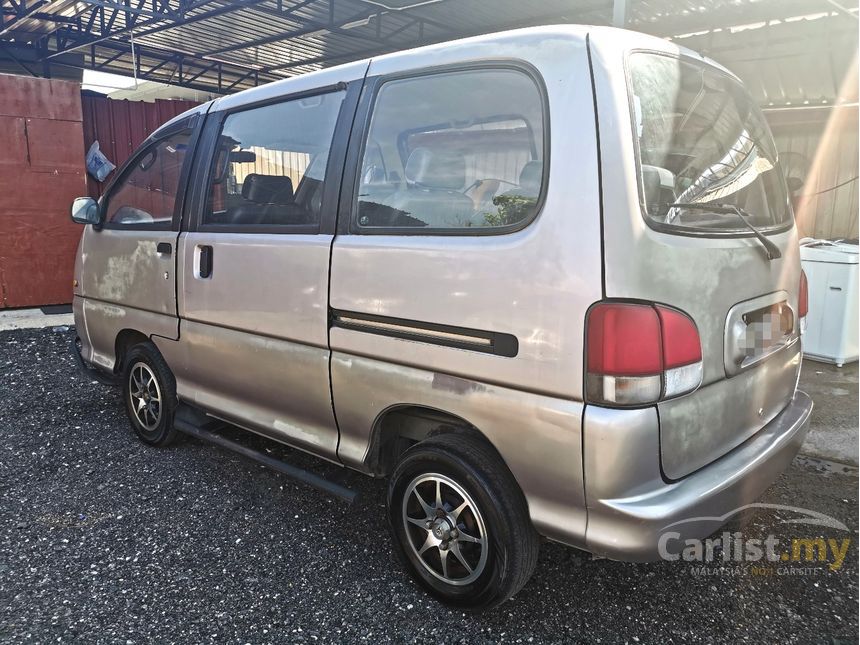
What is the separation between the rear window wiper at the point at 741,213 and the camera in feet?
6.59

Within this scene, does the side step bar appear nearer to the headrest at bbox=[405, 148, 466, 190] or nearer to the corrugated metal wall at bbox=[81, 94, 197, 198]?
the headrest at bbox=[405, 148, 466, 190]

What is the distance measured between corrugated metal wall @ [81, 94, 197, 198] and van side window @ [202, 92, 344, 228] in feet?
22.0

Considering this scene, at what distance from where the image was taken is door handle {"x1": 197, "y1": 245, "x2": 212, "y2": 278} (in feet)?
10.3

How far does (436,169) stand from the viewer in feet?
7.54

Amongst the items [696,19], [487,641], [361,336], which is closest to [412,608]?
[487,641]

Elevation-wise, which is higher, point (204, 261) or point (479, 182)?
point (479, 182)

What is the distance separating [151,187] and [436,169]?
2.23 metres

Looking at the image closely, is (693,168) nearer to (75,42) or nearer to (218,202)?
(218,202)

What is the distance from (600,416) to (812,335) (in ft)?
15.8

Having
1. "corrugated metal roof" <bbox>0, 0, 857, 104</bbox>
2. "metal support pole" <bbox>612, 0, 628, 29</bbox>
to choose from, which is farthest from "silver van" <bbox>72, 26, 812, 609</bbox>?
"corrugated metal roof" <bbox>0, 0, 857, 104</bbox>

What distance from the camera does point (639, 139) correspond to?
1904mm

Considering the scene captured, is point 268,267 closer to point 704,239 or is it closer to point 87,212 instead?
point 704,239

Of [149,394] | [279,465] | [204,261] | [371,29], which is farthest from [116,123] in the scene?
[279,465]

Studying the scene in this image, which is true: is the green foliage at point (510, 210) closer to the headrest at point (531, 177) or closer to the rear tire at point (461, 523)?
the headrest at point (531, 177)
